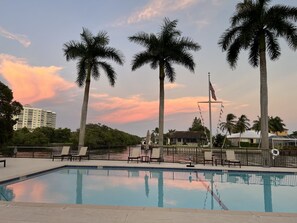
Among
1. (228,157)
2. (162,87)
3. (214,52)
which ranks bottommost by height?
(228,157)

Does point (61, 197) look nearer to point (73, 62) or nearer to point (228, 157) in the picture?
point (228, 157)

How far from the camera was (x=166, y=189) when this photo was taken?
876 cm

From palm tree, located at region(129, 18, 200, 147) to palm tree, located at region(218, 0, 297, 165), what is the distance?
2754 millimetres

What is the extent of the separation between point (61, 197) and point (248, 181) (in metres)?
7.59

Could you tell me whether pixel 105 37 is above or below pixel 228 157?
above

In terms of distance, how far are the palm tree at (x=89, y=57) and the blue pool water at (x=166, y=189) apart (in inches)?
362

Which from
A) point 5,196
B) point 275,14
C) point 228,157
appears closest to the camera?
point 5,196

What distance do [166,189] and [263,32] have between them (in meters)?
13.0

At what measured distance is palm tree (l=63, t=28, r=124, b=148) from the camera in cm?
1925

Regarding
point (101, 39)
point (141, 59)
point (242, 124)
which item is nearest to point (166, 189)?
point (141, 59)

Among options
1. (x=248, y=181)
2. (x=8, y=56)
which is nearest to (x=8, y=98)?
(x=8, y=56)

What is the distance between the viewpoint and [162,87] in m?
18.3

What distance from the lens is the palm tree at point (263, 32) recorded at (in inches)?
605

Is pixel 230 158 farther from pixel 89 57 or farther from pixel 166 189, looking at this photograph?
pixel 89 57
